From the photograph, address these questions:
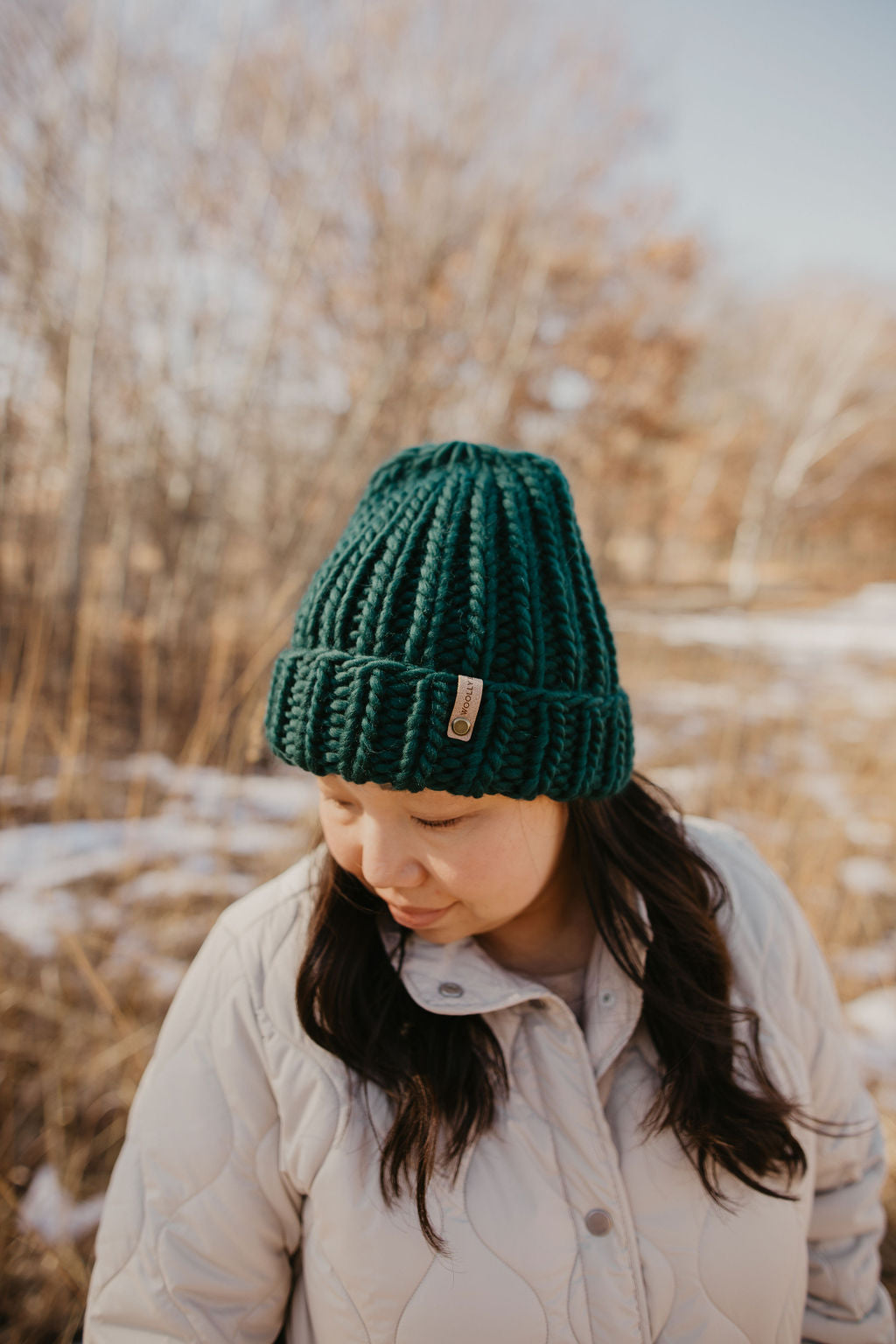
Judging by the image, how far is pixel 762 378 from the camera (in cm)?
1686

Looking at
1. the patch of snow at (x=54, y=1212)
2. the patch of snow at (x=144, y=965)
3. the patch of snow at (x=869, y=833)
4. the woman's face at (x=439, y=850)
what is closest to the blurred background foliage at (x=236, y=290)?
the patch of snow at (x=144, y=965)

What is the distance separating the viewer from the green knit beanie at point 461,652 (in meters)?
0.77

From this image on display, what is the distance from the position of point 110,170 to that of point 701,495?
60.8ft

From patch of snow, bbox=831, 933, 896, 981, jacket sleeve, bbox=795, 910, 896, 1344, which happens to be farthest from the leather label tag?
patch of snow, bbox=831, 933, 896, 981

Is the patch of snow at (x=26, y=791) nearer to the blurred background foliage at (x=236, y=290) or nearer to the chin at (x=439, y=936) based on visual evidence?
the blurred background foliage at (x=236, y=290)

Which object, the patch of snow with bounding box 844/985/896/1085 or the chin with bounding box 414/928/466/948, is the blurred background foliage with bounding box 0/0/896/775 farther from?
the patch of snow with bounding box 844/985/896/1085

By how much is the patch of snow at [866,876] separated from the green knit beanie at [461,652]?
118 inches

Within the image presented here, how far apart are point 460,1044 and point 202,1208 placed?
391mm

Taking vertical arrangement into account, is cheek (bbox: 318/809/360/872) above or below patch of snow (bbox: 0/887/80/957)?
above

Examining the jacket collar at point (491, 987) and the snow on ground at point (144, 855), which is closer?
the jacket collar at point (491, 987)

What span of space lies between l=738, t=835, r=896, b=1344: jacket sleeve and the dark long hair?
0.39 ft

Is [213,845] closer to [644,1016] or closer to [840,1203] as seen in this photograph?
[644,1016]

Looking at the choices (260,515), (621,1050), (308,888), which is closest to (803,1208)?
(621,1050)

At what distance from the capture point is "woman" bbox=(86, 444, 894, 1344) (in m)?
0.81
